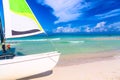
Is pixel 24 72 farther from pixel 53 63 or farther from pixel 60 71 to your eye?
pixel 60 71

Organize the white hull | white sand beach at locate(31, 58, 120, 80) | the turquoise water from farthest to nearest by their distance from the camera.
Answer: the turquoise water < white sand beach at locate(31, 58, 120, 80) < the white hull

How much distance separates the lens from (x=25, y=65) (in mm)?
8352

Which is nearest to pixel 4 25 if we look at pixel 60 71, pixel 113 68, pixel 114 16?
pixel 60 71

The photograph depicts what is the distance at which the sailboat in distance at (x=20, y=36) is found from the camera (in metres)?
8.19

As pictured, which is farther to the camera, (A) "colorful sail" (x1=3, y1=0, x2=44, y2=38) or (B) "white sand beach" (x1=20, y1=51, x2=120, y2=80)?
(B) "white sand beach" (x1=20, y1=51, x2=120, y2=80)

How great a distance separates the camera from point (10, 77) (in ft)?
27.2

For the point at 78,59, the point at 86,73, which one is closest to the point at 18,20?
the point at 86,73

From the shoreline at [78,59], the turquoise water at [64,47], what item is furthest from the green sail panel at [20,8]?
the shoreline at [78,59]

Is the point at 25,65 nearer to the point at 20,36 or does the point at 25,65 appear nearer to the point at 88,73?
the point at 20,36

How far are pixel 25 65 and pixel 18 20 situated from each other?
1370 mm

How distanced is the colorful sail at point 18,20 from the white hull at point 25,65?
74 cm

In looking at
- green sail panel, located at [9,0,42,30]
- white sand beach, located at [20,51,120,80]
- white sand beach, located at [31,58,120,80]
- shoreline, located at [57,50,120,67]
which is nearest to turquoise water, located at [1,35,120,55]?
shoreline, located at [57,50,120,67]

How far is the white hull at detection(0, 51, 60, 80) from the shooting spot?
8117mm

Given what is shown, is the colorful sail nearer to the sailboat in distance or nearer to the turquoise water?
the sailboat in distance
